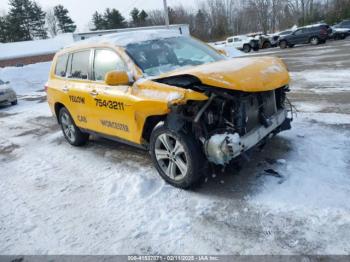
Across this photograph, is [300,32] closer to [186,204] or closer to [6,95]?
[6,95]

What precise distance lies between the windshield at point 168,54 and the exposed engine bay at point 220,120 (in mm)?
572

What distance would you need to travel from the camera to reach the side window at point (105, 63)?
4.62 metres

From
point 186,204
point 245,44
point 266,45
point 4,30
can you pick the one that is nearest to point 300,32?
point 266,45

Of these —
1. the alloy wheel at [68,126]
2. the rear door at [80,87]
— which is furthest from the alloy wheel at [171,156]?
the alloy wheel at [68,126]

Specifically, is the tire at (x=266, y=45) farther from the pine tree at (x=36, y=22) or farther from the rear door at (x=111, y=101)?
the pine tree at (x=36, y=22)

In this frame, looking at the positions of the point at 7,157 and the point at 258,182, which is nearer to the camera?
the point at 258,182

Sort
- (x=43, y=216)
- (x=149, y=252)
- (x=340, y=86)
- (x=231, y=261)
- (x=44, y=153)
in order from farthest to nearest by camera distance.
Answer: (x=340, y=86)
(x=44, y=153)
(x=43, y=216)
(x=149, y=252)
(x=231, y=261)

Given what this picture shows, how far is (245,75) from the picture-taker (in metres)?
3.65

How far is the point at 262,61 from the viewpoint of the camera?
4191 millimetres

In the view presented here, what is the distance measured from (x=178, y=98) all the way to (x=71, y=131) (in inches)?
132

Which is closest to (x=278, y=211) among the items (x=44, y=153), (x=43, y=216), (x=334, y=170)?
(x=334, y=170)

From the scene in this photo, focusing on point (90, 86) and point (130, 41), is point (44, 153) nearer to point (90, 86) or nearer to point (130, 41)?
point (90, 86)

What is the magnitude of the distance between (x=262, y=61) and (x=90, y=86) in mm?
2580

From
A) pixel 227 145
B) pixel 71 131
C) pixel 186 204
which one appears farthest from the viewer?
pixel 71 131
